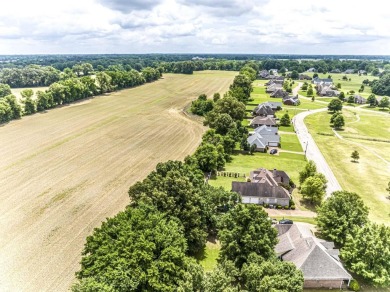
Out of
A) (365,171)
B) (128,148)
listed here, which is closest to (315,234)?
(365,171)

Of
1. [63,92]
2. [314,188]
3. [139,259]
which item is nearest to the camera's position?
[139,259]

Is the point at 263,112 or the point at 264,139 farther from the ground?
the point at 263,112

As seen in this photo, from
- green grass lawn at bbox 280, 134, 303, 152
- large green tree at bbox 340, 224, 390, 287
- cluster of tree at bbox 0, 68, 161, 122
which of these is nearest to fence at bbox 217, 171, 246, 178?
green grass lawn at bbox 280, 134, 303, 152

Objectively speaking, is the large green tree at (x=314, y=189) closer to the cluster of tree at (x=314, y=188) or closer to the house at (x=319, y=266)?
the cluster of tree at (x=314, y=188)

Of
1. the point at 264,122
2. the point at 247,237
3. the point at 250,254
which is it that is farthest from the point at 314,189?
the point at 264,122

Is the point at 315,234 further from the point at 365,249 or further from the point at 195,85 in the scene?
the point at 195,85

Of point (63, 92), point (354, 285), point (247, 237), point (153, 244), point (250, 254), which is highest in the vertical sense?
point (153, 244)

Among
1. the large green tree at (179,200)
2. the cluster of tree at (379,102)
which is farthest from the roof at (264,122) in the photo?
the cluster of tree at (379,102)

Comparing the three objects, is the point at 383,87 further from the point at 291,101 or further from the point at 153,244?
the point at 153,244
